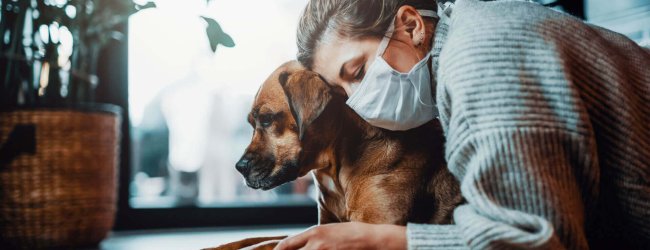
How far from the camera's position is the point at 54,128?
1188mm

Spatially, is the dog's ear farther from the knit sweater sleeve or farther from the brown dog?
the knit sweater sleeve

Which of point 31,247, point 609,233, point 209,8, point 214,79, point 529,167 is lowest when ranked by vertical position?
point 31,247

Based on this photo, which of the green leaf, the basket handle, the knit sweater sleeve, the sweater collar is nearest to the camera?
the knit sweater sleeve

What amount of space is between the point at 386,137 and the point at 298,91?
14 centimetres

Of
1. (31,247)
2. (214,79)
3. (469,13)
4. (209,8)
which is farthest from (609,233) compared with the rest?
(31,247)

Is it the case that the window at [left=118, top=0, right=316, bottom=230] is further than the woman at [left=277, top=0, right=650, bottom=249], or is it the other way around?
the window at [left=118, top=0, right=316, bottom=230]

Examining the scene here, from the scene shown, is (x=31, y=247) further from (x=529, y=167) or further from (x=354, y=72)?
(x=529, y=167)

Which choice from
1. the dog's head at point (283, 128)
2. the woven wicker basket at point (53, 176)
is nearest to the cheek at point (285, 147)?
the dog's head at point (283, 128)

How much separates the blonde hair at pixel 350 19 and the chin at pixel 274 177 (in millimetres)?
142

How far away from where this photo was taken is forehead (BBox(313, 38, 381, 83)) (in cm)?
76

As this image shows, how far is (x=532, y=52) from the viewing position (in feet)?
2.19

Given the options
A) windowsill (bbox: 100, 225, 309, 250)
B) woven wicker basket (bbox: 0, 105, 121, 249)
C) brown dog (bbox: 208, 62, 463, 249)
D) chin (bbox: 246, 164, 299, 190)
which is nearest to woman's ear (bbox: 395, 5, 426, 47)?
brown dog (bbox: 208, 62, 463, 249)

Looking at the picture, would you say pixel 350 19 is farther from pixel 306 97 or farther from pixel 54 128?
pixel 54 128

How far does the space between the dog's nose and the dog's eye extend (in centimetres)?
5
